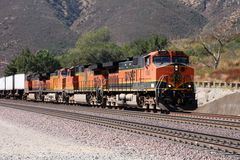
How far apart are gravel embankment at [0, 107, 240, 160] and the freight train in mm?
7500

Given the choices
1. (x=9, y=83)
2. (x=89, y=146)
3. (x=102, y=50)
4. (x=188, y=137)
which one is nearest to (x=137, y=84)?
(x=188, y=137)

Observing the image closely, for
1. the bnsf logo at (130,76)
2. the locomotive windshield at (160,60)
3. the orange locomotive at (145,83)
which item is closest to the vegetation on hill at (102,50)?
the orange locomotive at (145,83)

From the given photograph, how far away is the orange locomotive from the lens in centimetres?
2572

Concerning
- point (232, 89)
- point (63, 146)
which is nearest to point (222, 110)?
point (232, 89)

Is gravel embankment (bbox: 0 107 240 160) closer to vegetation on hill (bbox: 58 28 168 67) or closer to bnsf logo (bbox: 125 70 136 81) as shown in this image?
bnsf logo (bbox: 125 70 136 81)

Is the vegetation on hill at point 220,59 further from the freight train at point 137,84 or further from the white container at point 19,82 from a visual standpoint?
the white container at point 19,82

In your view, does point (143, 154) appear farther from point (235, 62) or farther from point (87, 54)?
point (87, 54)

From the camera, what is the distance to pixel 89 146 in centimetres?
1394

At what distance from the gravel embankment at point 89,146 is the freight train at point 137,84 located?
7500mm

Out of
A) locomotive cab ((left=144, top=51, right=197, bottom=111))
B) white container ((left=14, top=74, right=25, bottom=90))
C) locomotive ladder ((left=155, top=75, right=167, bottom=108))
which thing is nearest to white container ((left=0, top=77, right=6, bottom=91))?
white container ((left=14, top=74, right=25, bottom=90))

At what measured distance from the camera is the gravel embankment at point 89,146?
1195 cm

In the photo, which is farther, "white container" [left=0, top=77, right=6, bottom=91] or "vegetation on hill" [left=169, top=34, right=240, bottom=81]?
"white container" [left=0, top=77, right=6, bottom=91]

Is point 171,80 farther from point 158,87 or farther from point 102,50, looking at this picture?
point 102,50

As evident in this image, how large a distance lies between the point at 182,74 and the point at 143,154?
572 inches
